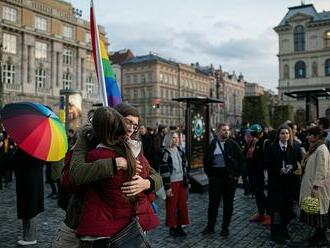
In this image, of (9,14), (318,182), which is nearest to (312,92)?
(318,182)

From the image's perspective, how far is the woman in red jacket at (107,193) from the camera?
267 centimetres

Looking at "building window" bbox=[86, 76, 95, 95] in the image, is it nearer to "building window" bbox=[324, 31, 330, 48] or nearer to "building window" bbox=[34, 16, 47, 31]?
"building window" bbox=[34, 16, 47, 31]

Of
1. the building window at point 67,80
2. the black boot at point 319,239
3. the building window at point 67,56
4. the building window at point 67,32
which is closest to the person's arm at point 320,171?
the black boot at point 319,239

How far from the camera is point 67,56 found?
53.0 metres

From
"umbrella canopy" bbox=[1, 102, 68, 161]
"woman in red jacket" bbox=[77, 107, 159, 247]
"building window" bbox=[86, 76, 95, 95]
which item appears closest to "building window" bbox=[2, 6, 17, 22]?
"building window" bbox=[86, 76, 95, 95]

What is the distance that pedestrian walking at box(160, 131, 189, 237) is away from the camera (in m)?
7.31

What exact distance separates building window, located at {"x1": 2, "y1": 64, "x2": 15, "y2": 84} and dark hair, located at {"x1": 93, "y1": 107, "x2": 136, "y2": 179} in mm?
45638

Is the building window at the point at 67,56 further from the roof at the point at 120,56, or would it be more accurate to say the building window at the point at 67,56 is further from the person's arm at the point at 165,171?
the person's arm at the point at 165,171

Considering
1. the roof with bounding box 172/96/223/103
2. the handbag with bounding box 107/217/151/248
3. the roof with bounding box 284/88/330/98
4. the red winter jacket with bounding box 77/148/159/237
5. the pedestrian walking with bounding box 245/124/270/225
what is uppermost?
the roof with bounding box 284/88/330/98

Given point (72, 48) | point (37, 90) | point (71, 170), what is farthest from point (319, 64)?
point (71, 170)

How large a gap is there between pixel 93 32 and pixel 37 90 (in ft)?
146

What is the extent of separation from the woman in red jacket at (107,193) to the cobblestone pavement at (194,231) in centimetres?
419

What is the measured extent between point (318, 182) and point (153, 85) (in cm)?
7896

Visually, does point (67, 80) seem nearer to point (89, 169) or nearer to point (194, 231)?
point (194, 231)
